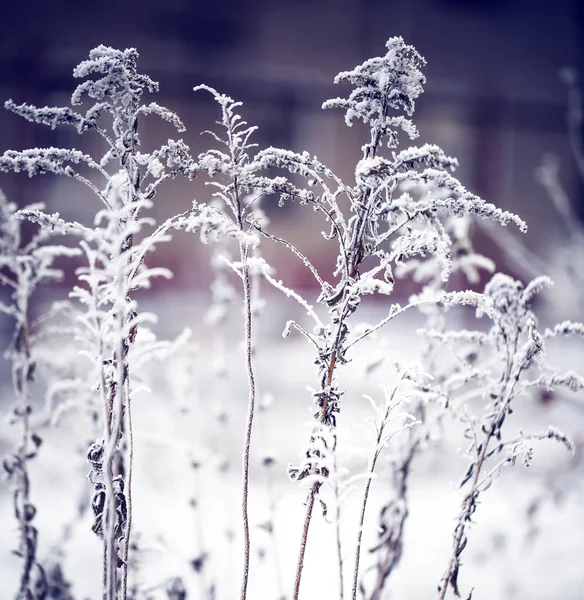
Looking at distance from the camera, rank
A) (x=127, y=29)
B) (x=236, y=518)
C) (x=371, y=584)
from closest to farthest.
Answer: (x=371, y=584)
(x=236, y=518)
(x=127, y=29)

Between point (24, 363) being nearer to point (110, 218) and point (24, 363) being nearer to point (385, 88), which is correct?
point (110, 218)

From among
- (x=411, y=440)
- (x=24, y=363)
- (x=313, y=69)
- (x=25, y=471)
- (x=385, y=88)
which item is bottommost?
(x=25, y=471)

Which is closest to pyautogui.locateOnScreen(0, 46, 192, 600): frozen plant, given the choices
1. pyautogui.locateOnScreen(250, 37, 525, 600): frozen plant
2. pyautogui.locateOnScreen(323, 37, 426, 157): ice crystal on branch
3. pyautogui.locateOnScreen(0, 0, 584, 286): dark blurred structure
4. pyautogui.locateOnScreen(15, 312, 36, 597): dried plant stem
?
pyautogui.locateOnScreen(250, 37, 525, 600): frozen plant

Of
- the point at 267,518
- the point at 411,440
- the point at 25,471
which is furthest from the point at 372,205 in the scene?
the point at 267,518

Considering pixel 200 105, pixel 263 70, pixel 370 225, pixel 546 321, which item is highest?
pixel 263 70

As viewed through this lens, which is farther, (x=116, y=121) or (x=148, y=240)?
(x=116, y=121)

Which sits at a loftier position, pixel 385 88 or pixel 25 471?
pixel 385 88

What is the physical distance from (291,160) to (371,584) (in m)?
2.37

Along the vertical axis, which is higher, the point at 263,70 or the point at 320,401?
the point at 263,70

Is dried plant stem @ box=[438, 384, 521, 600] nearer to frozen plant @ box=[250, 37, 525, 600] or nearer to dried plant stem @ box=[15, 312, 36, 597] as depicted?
frozen plant @ box=[250, 37, 525, 600]

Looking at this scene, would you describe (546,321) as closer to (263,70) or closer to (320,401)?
(263,70)

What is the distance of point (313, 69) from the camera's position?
371 inches

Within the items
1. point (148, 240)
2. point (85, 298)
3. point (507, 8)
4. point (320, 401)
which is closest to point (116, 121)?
point (148, 240)

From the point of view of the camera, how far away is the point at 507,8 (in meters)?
10.1
